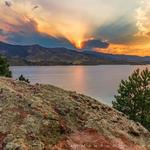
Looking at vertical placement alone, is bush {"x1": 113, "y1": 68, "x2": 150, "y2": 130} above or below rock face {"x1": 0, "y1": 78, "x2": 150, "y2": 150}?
below

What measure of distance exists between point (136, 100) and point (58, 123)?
45501 millimetres

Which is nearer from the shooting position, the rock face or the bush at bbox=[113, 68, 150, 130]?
the rock face

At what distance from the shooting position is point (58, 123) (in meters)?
15.2

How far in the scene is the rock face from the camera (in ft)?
46.6

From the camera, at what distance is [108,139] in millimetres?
15430

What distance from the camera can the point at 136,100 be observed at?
59406mm

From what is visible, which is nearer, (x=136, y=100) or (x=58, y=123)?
(x=58, y=123)

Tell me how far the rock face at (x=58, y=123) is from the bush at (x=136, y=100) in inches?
1572

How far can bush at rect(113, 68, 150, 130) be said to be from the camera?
57809mm

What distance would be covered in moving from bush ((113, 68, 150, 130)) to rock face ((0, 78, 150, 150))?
39939mm

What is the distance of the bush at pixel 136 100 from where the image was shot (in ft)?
190

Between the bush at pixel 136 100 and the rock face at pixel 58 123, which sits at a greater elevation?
the rock face at pixel 58 123

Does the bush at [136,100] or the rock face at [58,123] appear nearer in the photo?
the rock face at [58,123]

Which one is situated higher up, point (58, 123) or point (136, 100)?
point (58, 123)
